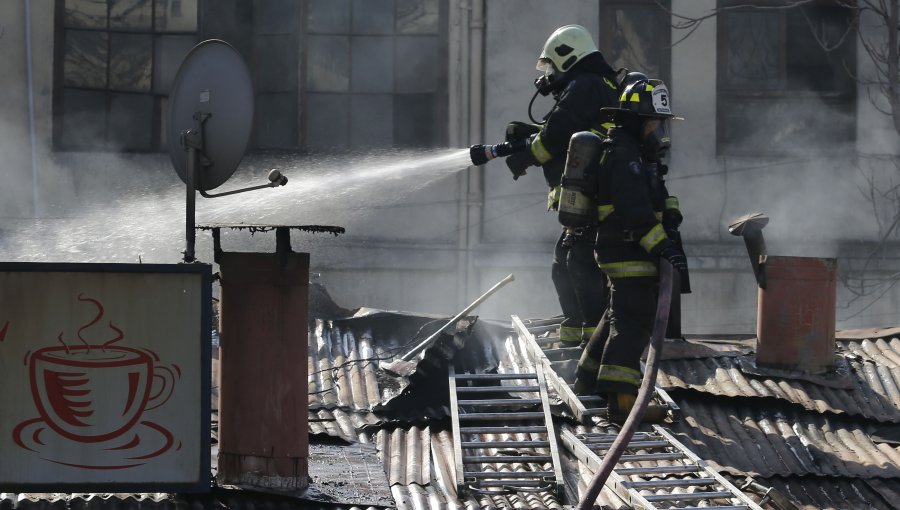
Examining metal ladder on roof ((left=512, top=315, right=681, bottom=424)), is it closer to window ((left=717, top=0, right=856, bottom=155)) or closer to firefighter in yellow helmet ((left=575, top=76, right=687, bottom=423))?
firefighter in yellow helmet ((left=575, top=76, right=687, bottom=423))

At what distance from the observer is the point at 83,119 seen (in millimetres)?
13672

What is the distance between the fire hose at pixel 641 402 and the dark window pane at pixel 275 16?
8157 millimetres

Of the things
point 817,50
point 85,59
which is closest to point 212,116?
point 85,59

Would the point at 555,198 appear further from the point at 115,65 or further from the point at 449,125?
the point at 115,65

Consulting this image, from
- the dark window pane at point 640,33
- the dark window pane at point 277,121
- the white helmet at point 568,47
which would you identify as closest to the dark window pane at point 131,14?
the dark window pane at point 277,121

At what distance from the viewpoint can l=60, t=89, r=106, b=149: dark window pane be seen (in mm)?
13641

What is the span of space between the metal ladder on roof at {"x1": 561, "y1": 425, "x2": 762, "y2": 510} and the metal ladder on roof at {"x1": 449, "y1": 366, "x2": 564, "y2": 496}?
200 millimetres

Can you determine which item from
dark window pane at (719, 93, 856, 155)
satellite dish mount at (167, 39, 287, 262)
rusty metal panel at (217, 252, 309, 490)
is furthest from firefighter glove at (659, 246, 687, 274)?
dark window pane at (719, 93, 856, 155)

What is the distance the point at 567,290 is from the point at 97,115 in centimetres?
773

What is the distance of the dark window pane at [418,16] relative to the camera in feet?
44.2

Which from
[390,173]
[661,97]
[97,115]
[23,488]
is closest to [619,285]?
[661,97]

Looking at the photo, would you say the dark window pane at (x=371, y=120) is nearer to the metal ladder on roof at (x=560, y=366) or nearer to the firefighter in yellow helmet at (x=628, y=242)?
the metal ladder on roof at (x=560, y=366)

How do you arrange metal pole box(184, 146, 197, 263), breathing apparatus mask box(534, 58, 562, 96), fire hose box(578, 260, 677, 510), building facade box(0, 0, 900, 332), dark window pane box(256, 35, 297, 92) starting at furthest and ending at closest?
1. dark window pane box(256, 35, 297, 92)
2. building facade box(0, 0, 900, 332)
3. breathing apparatus mask box(534, 58, 562, 96)
4. metal pole box(184, 146, 197, 263)
5. fire hose box(578, 260, 677, 510)

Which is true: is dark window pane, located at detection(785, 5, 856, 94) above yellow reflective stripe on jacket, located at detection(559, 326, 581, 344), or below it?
above
